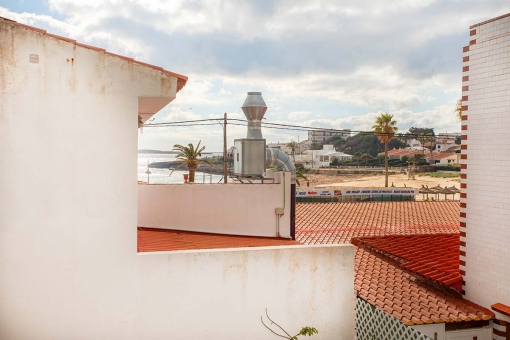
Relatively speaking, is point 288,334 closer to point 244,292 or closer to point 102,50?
point 244,292

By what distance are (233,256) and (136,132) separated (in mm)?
2112

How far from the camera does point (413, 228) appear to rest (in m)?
20.4

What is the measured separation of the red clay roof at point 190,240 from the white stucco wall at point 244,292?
1.43 metres

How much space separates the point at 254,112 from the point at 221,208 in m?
4.91

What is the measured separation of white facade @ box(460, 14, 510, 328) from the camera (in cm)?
822

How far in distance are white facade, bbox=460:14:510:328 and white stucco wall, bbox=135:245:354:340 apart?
379 cm

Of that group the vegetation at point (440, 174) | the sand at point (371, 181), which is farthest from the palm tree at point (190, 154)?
the vegetation at point (440, 174)

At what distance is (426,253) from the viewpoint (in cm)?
1131

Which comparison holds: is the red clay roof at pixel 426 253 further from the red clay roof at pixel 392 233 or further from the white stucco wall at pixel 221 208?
the white stucco wall at pixel 221 208

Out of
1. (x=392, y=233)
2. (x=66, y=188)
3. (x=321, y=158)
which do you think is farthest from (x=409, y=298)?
(x=321, y=158)

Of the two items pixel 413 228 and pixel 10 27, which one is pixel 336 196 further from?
pixel 10 27

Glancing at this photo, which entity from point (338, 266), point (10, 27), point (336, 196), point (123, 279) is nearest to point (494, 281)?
point (338, 266)

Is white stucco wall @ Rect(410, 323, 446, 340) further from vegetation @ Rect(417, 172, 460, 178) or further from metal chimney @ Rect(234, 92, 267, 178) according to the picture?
vegetation @ Rect(417, 172, 460, 178)

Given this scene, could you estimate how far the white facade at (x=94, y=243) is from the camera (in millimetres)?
5426
